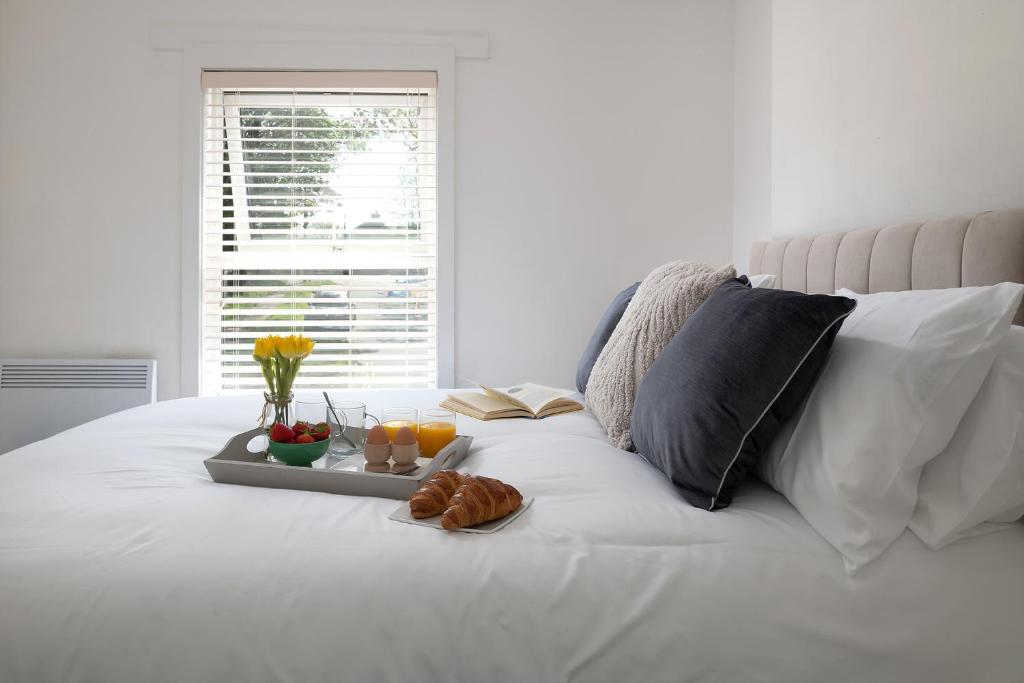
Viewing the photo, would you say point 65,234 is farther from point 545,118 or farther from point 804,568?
point 804,568

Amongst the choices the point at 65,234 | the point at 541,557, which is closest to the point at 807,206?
the point at 541,557

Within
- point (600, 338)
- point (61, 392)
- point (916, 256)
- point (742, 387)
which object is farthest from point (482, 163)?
point (742, 387)

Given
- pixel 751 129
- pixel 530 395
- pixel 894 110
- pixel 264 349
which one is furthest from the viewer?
pixel 751 129

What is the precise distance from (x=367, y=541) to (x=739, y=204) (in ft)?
9.26

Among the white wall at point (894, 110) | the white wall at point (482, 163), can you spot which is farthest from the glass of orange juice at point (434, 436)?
the white wall at point (482, 163)

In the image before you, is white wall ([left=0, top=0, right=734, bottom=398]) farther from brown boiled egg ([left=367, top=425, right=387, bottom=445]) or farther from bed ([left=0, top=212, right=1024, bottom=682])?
bed ([left=0, top=212, right=1024, bottom=682])

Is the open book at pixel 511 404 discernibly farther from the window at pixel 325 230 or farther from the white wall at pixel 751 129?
the white wall at pixel 751 129

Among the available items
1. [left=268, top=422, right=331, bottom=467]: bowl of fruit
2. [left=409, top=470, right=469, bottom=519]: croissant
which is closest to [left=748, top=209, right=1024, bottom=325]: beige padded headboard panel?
[left=409, top=470, right=469, bottom=519]: croissant

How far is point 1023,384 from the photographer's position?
42.3 inches

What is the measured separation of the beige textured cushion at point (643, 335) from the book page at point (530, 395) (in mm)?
265

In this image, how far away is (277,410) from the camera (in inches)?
59.2

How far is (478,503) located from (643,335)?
2.54 ft

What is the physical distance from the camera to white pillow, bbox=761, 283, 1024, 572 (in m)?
1.04

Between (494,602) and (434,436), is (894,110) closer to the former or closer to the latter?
(434,436)
